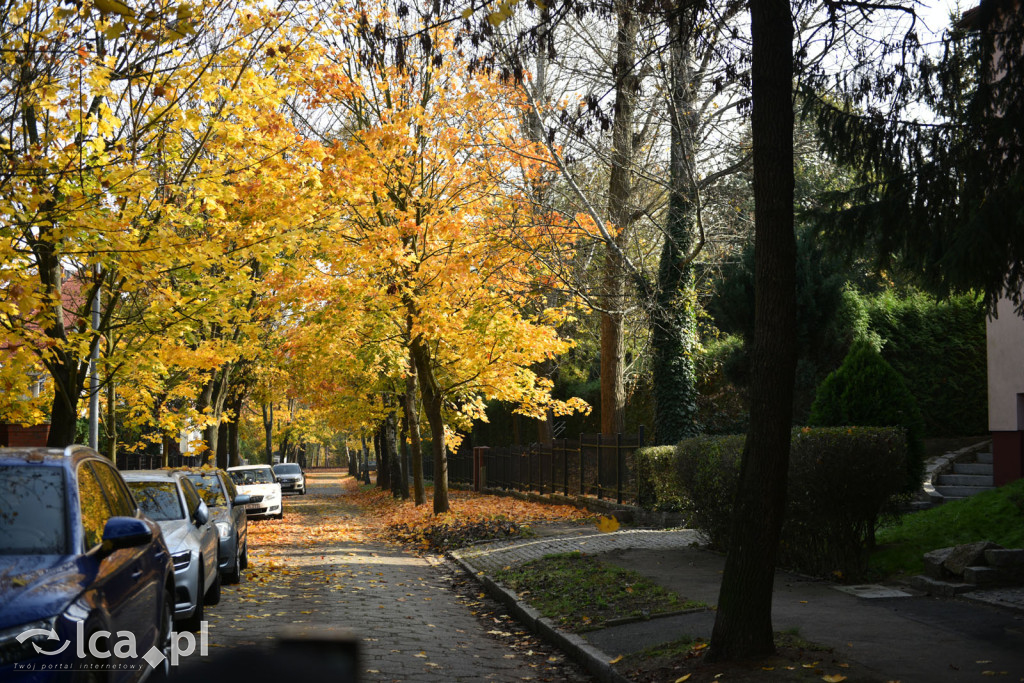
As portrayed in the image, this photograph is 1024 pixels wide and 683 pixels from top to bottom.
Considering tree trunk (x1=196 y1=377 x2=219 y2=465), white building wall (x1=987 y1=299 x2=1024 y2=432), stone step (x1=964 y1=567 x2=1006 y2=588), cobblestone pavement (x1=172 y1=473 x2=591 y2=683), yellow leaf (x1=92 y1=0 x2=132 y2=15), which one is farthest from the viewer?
tree trunk (x1=196 y1=377 x2=219 y2=465)

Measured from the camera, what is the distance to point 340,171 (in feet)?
61.5

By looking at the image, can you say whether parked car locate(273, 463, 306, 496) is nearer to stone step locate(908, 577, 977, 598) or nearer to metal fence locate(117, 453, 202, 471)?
metal fence locate(117, 453, 202, 471)

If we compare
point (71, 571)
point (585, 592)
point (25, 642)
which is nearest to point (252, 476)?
point (585, 592)

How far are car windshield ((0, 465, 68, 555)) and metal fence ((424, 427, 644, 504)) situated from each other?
15775 millimetres

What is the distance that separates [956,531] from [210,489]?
35.5 feet

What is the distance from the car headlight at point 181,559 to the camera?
9.37 meters

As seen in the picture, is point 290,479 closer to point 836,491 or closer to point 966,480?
point 966,480

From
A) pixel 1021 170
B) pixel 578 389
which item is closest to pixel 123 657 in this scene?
pixel 1021 170

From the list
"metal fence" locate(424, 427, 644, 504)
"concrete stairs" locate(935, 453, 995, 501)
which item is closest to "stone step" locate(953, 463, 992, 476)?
"concrete stairs" locate(935, 453, 995, 501)

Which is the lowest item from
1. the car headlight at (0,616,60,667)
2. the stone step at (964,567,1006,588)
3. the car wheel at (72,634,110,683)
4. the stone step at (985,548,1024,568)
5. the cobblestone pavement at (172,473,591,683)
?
the cobblestone pavement at (172,473,591,683)

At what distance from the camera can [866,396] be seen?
1481 cm

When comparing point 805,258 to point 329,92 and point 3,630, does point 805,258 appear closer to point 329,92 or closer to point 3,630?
point 329,92

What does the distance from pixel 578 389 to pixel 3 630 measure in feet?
102

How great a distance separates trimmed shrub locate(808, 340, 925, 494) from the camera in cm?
1455
